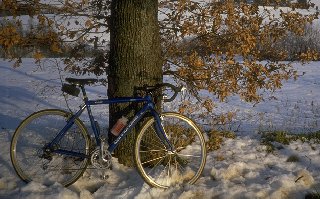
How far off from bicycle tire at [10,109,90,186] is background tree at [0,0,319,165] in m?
0.58

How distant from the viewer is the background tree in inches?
201

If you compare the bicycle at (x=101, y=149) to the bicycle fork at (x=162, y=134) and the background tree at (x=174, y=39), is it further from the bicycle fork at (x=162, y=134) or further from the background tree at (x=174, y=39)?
the background tree at (x=174, y=39)

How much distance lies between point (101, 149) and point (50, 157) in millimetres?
669

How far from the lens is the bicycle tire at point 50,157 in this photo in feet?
15.6

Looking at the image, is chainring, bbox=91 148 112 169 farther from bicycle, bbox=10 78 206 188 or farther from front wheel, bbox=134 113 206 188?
front wheel, bbox=134 113 206 188

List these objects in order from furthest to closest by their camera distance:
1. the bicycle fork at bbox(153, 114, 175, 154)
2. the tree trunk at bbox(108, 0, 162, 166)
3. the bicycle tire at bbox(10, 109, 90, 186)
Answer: the tree trunk at bbox(108, 0, 162, 166), the bicycle tire at bbox(10, 109, 90, 186), the bicycle fork at bbox(153, 114, 175, 154)

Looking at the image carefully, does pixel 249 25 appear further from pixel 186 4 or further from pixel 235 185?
pixel 235 185

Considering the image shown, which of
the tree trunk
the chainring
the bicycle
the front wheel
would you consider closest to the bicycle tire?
the bicycle

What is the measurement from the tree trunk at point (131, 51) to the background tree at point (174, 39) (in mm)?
12

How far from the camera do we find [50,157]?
4.86 metres

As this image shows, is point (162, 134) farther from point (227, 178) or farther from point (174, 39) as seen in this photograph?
point (174, 39)

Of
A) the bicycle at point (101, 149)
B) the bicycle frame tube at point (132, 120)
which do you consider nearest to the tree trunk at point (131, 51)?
the bicycle at point (101, 149)

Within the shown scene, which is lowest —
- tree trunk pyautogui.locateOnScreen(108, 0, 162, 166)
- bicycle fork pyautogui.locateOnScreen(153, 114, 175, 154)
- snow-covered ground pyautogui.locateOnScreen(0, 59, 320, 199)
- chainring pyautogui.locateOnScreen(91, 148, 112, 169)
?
snow-covered ground pyautogui.locateOnScreen(0, 59, 320, 199)

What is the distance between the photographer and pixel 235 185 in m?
4.52
